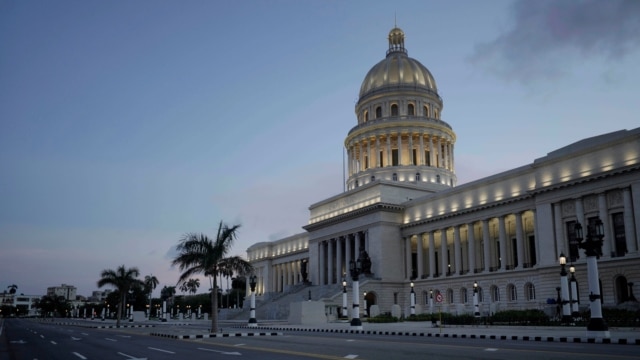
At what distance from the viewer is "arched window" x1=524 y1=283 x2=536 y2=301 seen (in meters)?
60.6

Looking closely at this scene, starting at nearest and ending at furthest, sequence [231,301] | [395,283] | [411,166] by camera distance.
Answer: [395,283], [411,166], [231,301]

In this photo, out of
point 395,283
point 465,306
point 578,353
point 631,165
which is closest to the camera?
point 578,353

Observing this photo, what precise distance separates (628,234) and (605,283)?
4.67m

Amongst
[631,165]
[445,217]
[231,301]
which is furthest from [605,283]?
[231,301]

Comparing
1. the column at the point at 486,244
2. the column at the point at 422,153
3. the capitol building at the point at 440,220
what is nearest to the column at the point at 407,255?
the capitol building at the point at 440,220

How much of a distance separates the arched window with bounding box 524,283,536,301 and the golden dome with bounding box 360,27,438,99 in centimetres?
4630

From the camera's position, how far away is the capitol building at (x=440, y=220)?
52094mm

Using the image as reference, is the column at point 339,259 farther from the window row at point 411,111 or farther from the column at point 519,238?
the column at point 519,238

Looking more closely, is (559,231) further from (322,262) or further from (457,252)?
(322,262)

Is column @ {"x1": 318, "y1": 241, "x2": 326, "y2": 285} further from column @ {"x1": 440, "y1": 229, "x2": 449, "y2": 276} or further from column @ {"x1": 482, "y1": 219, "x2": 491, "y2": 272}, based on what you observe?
column @ {"x1": 482, "y1": 219, "x2": 491, "y2": 272}

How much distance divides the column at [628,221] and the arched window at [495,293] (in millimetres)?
17876

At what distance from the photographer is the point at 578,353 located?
57.3 ft

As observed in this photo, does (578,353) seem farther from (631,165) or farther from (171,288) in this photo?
(171,288)

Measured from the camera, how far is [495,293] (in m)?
65.8
